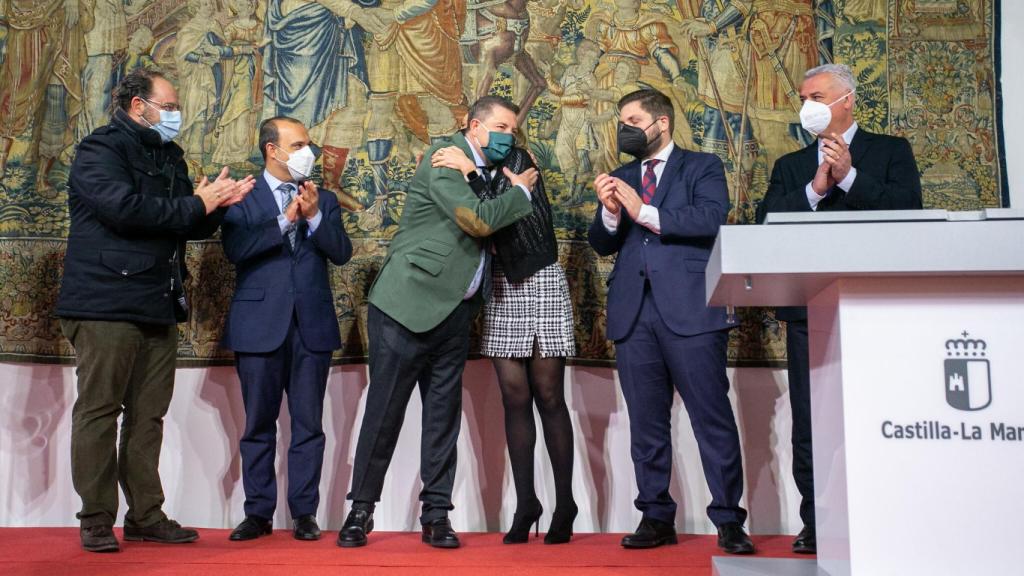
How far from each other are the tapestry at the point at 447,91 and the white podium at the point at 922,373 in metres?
2.95

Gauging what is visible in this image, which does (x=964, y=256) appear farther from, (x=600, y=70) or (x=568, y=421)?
(x=600, y=70)

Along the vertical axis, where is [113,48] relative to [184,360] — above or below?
above

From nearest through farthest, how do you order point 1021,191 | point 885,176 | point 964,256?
point 964,256 → point 885,176 → point 1021,191

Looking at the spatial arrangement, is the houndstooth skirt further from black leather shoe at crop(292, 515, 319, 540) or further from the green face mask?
black leather shoe at crop(292, 515, 319, 540)

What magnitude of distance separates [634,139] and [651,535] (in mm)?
1649

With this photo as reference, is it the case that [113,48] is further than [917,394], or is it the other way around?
[113,48]

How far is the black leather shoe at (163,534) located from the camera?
168 inches

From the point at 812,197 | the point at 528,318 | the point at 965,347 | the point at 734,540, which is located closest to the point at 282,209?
the point at 528,318

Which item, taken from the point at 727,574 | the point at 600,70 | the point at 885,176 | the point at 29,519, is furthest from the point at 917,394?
the point at 29,519

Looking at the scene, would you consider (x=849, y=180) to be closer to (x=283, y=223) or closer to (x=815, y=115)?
(x=815, y=115)

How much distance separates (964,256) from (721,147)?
10.6ft

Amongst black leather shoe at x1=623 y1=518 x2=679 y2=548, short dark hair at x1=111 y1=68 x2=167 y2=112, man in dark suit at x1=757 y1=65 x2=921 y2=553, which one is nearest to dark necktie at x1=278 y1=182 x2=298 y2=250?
short dark hair at x1=111 y1=68 x2=167 y2=112

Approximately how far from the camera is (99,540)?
3992 millimetres

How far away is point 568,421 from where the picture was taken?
14.5ft
